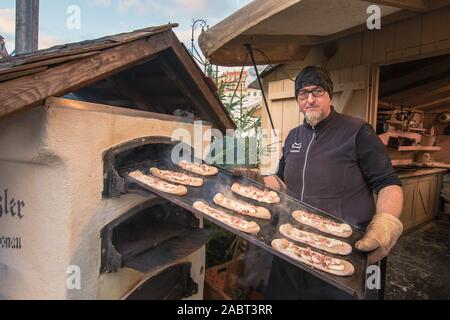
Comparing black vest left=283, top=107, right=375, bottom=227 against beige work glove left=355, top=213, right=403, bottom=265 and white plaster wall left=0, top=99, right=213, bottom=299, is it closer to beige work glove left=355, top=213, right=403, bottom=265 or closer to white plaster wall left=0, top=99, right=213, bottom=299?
beige work glove left=355, top=213, right=403, bottom=265

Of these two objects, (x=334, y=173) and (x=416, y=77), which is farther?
(x=416, y=77)

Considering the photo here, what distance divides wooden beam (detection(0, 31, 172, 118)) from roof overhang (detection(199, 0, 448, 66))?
1.86ft

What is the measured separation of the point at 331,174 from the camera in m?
2.06

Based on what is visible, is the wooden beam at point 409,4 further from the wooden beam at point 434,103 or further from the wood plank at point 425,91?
the wooden beam at point 434,103

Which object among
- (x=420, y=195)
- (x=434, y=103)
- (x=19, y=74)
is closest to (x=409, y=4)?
(x=19, y=74)

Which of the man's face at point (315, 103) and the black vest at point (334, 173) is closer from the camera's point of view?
the black vest at point (334, 173)

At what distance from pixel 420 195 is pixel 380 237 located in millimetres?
5842

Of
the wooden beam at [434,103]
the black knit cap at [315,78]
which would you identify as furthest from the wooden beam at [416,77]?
the black knit cap at [315,78]

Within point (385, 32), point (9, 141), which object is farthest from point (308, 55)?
point (9, 141)

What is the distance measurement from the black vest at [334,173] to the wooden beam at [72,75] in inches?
55.3

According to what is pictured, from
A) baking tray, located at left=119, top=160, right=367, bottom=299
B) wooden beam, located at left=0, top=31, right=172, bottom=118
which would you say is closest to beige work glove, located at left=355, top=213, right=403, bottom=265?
baking tray, located at left=119, top=160, right=367, bottom=299

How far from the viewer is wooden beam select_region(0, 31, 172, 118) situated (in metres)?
1.23

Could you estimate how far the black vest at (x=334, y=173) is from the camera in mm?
2012

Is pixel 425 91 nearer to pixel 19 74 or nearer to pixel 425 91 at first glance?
pixel 425 91
